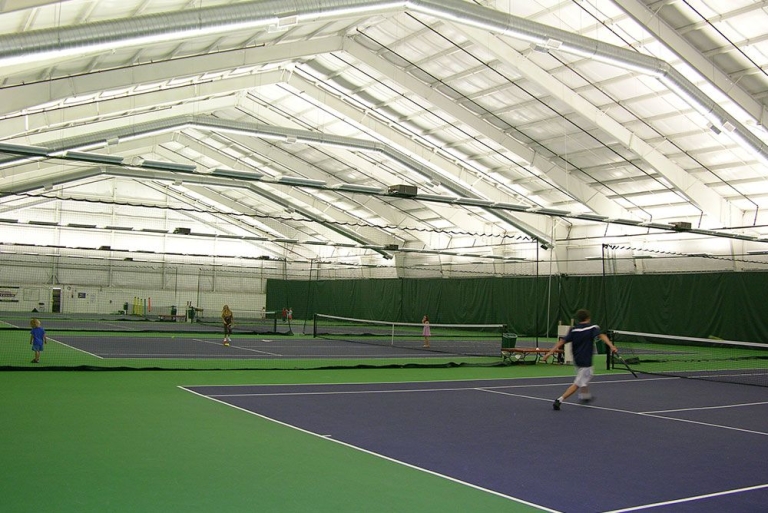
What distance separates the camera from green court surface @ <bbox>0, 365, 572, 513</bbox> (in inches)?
203

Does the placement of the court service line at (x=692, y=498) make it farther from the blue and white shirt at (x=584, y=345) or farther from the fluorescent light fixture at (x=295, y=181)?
the fluorescent light fixture at (x=295, y=181)

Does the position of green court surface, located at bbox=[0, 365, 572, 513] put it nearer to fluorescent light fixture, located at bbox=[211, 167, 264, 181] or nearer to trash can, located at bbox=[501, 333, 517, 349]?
fluorescent light fixture, located at bbox=[211, 167, 264, 181]

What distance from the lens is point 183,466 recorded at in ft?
20.2

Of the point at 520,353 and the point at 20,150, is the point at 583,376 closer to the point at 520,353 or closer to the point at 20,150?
the point at 520,353

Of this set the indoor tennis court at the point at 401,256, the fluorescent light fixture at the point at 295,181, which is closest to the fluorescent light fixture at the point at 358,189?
the indoor tennis court at the point at 401,256

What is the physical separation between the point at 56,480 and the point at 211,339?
18.9 meters

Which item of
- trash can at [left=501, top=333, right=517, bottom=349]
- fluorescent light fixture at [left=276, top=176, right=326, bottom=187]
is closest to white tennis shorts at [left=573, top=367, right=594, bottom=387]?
trash can at [left=501, top=333, right=517, bottom=349]

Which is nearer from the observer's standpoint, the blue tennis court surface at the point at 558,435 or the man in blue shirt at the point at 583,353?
the blue tennis court surface at the point at 558,435

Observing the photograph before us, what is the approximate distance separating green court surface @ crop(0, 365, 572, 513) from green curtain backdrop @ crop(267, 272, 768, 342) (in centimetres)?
1433

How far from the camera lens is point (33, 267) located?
42.4m

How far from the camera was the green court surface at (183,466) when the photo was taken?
5164mm

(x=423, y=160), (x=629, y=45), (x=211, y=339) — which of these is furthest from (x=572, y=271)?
→ (x=211, y=339)

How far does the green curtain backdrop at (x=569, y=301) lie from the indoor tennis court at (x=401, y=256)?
0.43 feet

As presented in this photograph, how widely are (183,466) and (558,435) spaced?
424cm
